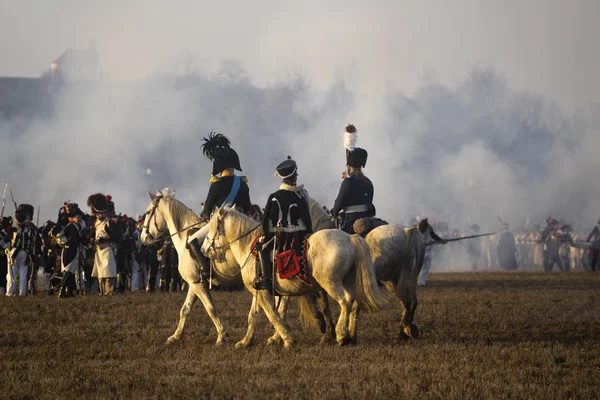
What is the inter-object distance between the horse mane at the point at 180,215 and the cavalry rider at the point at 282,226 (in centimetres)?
202

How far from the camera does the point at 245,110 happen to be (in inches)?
2859

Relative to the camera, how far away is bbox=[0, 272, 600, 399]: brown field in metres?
8.66

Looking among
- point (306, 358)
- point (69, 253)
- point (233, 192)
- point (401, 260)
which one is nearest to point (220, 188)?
point (233, 192)

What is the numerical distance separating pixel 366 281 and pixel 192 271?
2.76 meters

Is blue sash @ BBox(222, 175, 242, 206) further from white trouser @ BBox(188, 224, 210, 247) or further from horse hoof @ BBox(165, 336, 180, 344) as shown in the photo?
horse hoof @ BBox(165, 336, 180, 344)

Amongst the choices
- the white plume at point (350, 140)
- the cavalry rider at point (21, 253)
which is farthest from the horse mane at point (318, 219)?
the cavalry rider at point (21, 253)

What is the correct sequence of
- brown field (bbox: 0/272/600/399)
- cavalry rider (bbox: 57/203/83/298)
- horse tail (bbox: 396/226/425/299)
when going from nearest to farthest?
brown field (bbox: 0/272/600/399) → horse tail (bbox: 396/226/425/299) → cavalry rider (bbox: 57/203/83/298)

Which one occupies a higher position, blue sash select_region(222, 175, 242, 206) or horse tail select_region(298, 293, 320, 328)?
blue sash select_region(222, 175, 242, 206)

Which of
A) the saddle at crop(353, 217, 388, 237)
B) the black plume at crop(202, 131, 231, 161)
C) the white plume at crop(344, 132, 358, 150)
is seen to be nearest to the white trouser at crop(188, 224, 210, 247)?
the black plume at crop(202, 131, 231, 161)

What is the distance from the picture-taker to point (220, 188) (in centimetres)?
1305

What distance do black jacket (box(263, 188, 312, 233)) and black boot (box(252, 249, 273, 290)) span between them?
0.95ft

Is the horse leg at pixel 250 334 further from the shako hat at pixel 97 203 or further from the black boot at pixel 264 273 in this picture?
the shako hat at pixel 97 203

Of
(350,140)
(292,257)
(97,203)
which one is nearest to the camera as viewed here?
(292,257)

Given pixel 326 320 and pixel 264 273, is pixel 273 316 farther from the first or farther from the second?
pixel 326 320
